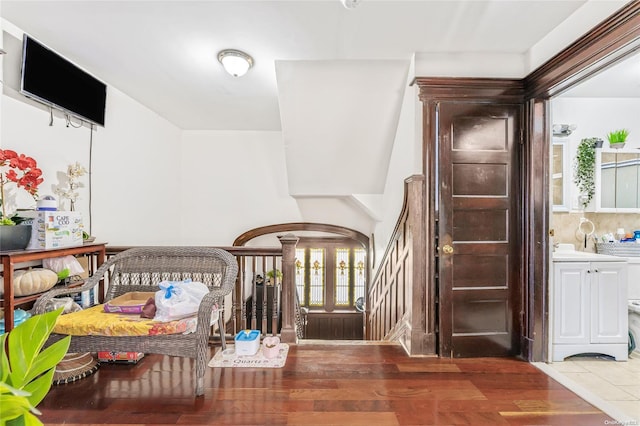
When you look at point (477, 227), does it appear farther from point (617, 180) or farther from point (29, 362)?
point (29, 362)

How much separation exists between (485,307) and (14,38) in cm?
400

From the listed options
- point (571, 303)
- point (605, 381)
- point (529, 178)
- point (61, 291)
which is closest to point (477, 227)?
point (529, 178)

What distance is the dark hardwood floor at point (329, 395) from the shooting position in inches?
73.0

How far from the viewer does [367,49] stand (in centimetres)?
261

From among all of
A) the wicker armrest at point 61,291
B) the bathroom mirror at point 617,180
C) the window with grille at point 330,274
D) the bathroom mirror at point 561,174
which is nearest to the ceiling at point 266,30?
the bathroom mirror at point 561,174

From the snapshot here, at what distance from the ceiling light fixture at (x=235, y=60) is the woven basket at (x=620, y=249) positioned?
3.94 metres

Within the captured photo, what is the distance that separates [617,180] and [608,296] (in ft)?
4.76

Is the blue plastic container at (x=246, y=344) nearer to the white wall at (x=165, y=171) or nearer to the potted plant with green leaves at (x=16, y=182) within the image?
the potted plant with green leaves at (x=16, y=182)

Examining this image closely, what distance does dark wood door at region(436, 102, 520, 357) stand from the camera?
2.66 metres

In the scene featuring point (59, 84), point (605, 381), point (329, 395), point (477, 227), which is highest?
point (59, 84)

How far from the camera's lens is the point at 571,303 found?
9.07 ft

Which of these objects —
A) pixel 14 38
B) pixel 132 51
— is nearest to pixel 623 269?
pixel 132 51

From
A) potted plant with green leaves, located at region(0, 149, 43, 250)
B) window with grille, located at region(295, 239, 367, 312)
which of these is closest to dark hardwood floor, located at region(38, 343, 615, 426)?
potted plant with green leaves, located at region(0, 149, 43, 250)

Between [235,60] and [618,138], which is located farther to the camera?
[618,138]
